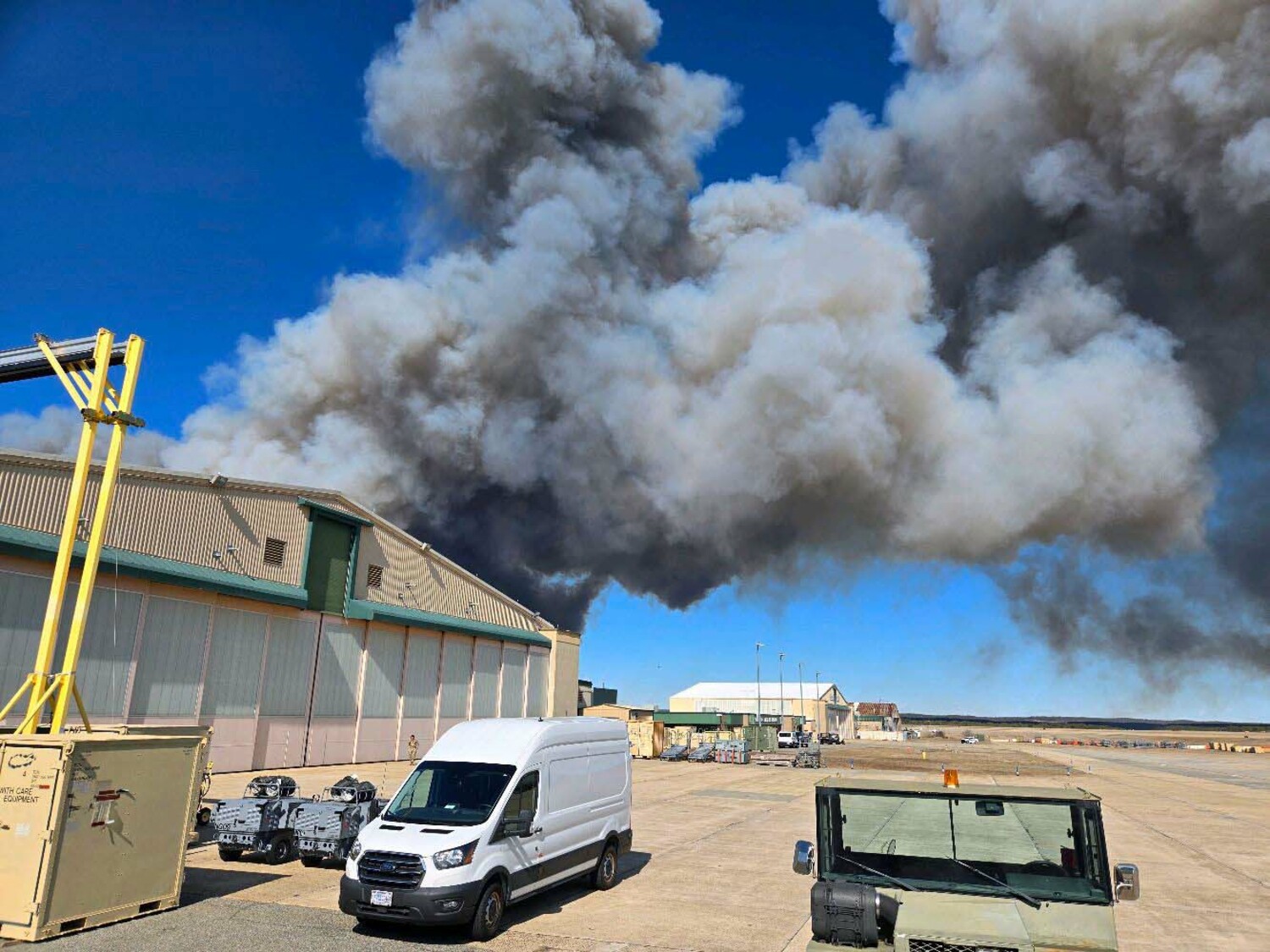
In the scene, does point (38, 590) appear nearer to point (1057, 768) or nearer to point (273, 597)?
point (273, 597)

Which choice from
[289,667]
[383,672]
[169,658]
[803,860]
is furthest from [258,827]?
[383,672]

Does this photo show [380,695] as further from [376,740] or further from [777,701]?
[777,701]

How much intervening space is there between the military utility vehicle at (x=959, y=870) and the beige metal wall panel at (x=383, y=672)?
1116 inches

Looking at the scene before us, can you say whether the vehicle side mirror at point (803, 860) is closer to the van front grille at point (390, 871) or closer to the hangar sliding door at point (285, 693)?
the van front grille at point (390, 871)

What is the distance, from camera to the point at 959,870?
18.9 ft

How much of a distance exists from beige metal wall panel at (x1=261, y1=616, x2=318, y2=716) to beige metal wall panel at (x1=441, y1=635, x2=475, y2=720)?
7847 mm

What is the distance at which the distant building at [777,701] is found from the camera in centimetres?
10906

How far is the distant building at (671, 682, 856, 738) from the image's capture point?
109 metres

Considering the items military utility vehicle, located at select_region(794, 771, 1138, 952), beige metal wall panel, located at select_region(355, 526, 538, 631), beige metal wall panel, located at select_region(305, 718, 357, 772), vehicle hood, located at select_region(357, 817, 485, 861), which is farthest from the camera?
beige metal wall panel, located at select_region(355, 526, 538, 631)

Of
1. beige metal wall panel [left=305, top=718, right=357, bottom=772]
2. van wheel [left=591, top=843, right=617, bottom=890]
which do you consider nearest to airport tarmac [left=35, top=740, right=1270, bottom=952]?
van wheel [left=591, top=843, right=617, bottom=890]

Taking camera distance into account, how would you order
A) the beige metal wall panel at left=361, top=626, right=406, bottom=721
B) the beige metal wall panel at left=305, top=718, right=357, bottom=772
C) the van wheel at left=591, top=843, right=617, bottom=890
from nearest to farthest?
1. the van wheel at left=591, top=843, right=617, bottom=890
2. the beige metal wall panel at left=305, top=718, right=357, bottom=772
3. the beige metal wall panel at left=361, top=626, right=406, bottom=721

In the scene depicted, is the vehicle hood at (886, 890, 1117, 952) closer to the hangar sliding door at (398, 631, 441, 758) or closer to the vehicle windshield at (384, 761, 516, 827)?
the vehicle windshield at (384, 761, 516, 827)

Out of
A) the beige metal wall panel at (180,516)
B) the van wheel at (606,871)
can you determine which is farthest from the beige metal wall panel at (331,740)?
the van wheel at (606,871)

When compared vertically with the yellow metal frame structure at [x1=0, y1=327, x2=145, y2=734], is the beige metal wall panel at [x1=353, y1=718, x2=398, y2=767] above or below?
below
